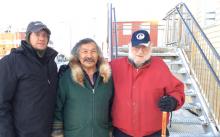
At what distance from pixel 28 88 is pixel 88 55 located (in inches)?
22.2

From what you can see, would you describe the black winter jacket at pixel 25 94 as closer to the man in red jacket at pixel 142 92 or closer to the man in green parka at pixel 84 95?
the man in green parka at pixel 84 95

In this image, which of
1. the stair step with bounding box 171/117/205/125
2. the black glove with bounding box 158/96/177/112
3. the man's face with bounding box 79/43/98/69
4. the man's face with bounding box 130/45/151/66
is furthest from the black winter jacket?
the stair step with bounding box 171/117/205/125

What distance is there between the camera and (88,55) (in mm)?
2635

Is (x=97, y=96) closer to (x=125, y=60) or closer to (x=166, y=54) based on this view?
(x=125, y=60)

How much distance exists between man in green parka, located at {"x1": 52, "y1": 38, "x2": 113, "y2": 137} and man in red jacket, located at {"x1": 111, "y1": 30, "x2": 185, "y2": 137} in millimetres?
132

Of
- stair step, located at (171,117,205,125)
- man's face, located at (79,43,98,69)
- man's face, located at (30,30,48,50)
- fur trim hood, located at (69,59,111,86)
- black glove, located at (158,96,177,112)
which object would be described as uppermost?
man's face, located at (30,30,48,50)

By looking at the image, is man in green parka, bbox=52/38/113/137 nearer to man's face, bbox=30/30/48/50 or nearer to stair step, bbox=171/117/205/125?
man's face, bbox=30/30/48/50

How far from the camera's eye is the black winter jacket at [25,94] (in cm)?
237

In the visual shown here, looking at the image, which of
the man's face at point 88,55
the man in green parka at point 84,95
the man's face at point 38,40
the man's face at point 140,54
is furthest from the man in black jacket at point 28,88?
the man's face at point 140,54

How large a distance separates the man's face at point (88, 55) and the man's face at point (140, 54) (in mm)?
328

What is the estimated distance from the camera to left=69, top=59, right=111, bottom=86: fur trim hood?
8.50 feet

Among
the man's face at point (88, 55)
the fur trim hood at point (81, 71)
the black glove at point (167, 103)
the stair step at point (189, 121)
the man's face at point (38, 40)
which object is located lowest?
the stair step at point (189, 121)

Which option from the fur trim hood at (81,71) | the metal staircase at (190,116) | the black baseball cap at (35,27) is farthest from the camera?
the metal staircase at (190,116)

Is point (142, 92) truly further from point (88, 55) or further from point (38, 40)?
point (38, 40)
